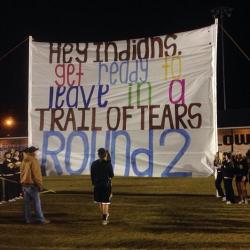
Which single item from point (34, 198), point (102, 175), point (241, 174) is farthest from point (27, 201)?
point (241, 174)

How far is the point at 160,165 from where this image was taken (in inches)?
420

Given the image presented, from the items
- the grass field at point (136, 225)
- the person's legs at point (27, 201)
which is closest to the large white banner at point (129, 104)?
the person's legs at point (27, 201)

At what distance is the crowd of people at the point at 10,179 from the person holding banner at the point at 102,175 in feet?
19.4

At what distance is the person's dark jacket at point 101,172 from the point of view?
10.9 m

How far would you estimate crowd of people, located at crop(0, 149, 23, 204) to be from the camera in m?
16.5

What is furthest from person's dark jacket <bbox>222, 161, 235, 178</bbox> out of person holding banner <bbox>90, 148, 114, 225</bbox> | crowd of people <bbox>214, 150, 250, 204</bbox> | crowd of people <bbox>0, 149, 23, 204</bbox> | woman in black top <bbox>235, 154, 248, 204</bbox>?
crowd of people <bbox>0, 149, 23, 204</bbox>

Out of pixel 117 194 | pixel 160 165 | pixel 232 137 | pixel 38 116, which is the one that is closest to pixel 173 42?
pixel 160 165

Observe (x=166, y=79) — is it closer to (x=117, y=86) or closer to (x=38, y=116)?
(x=117, y=86)

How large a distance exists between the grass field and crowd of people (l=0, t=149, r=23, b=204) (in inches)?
24.1

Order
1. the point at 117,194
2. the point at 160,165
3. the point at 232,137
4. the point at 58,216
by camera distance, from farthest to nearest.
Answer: the point at 232,137, the point at 117,194, the point at 58,216, the point at 160,165

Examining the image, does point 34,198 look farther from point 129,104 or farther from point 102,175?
point 129,104

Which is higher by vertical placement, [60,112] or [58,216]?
[60,112]

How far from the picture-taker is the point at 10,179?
1694 centimetres

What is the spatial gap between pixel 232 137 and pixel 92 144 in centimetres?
2792
